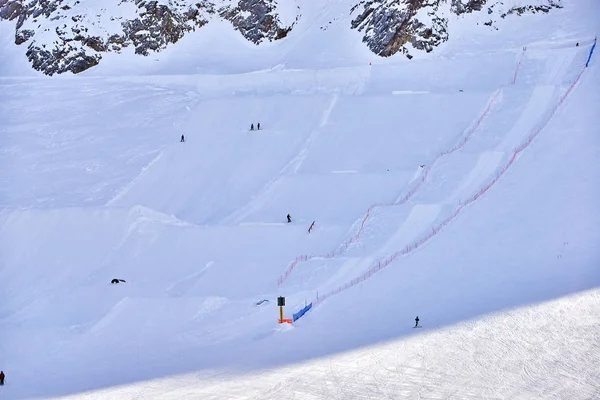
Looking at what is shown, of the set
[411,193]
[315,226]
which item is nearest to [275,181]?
[315,226]

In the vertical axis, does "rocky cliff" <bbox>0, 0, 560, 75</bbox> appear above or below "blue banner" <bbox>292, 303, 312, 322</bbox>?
above

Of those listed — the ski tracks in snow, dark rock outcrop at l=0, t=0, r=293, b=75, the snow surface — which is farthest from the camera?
dark rock outcrop at l=0, t=0, r=293, b=75

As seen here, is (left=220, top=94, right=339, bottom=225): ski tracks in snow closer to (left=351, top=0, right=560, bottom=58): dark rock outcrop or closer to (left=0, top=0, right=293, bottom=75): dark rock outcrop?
(left=351, top=0, right=560, bottom=58): dark rock outcrop

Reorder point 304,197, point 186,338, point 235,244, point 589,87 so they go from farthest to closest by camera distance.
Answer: point 589,87 → point 304,197 → point 235,244 → point 186,338

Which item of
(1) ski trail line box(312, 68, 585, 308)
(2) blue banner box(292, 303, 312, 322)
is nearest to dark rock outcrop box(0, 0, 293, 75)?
(1) ski trail line box(312, 68, 585, 308)

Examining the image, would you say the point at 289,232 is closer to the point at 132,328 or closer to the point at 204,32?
the point at 132,328

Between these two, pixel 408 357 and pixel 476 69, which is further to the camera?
pixel 476 69

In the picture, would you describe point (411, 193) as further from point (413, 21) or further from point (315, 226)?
point (413, 21)

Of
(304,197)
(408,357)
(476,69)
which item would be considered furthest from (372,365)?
(476,69)

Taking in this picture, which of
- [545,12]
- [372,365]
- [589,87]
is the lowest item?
[372,365]
